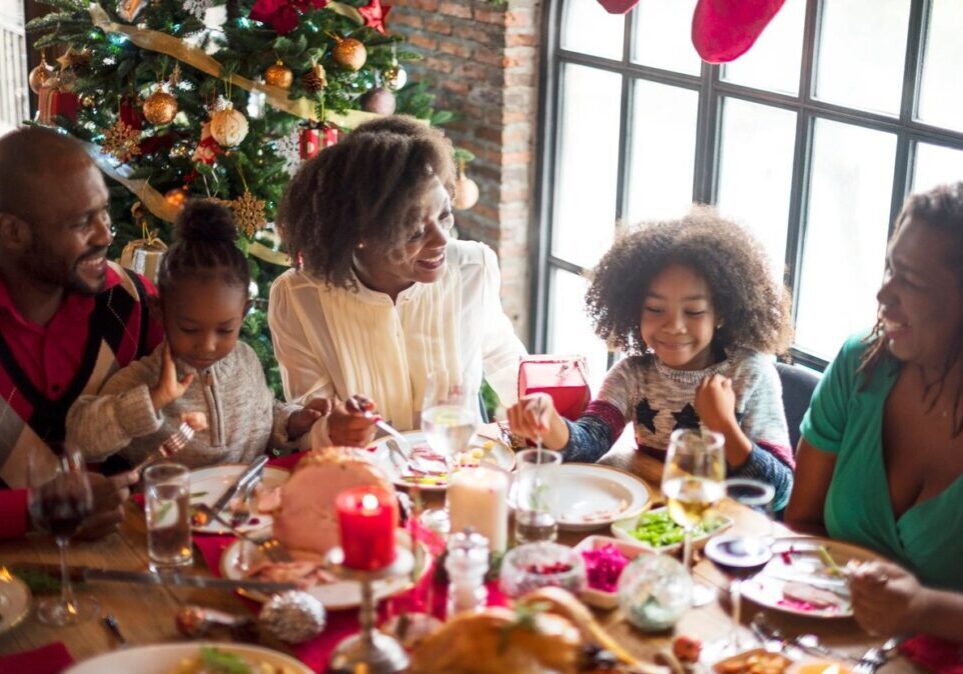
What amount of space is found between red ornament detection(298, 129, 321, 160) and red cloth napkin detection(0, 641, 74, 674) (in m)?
2.19

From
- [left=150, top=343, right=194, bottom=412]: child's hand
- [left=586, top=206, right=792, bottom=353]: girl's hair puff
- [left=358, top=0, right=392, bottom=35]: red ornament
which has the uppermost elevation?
[left=358, top=0, right=392, bottom=35]: red ornament

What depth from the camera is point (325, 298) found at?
2660 mm

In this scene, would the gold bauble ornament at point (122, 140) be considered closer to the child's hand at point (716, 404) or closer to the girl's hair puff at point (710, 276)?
the girl's hair puff at point (710, 276)

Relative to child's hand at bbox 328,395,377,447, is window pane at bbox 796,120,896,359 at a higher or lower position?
higher

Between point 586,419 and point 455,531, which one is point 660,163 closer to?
point 586,419

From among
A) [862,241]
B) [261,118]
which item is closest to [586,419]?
[862,241]

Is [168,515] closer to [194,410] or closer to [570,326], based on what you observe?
[194,410]

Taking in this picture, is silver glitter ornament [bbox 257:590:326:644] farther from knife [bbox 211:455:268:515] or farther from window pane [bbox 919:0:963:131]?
window pane [bbox 919:0:963:131]

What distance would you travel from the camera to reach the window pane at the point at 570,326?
179 inches

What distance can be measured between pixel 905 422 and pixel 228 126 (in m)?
2.09

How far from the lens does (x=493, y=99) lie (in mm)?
4418

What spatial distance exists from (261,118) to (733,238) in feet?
5.65

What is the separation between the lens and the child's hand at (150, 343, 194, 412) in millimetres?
2172

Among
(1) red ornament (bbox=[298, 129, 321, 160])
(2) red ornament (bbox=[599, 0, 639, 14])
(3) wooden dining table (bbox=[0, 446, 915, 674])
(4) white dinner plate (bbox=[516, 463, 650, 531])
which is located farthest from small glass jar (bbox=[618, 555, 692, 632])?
(1) red ornament (bbox=[298, 129, 321, 160])
